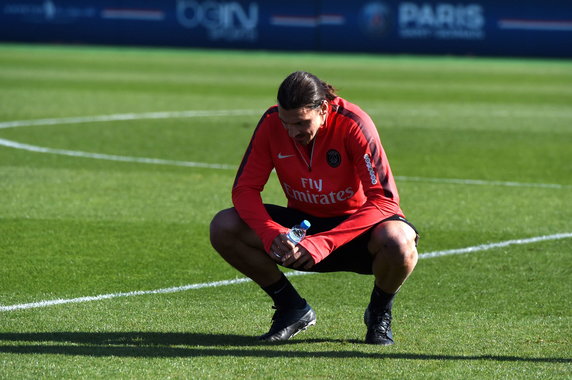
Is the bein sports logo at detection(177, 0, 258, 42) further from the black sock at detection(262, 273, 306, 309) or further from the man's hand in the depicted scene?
the man's hand

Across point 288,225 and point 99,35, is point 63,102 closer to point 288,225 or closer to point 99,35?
point 288,225

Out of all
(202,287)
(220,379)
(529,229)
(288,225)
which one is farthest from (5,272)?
(529,229)

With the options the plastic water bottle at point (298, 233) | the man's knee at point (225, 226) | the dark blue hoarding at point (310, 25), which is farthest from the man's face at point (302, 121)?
the dark blue hoarding at point (310, 25)

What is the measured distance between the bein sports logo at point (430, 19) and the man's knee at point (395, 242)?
98.3 feet

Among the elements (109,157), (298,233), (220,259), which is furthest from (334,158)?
(109,157)

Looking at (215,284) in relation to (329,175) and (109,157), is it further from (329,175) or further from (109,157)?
(109,157)

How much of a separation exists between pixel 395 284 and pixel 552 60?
30221 millimetres

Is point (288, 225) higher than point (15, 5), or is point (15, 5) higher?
point (288, 225)

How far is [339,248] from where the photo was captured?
5.96 meters

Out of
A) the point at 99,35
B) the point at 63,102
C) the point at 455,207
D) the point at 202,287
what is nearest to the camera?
the point at 202,287

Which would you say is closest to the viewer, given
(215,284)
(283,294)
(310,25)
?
(283,294)

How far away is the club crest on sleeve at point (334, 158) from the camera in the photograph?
5945 mm

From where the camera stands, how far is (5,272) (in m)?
7.39

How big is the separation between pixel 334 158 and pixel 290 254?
63 centimetres
